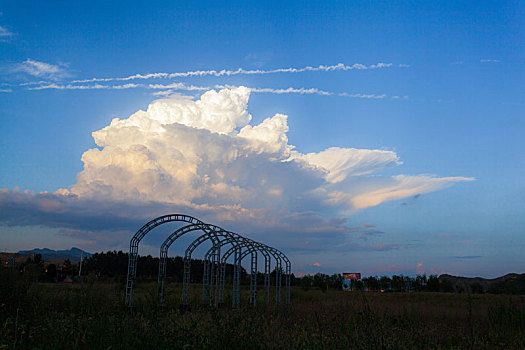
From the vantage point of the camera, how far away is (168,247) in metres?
15.2

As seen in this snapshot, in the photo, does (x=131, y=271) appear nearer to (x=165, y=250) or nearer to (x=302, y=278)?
(x=165, y=250)

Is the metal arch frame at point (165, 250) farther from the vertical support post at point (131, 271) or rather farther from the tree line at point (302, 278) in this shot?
the tree line at point (302, 278)

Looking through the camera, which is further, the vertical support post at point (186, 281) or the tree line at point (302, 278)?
the tree line at point (302, 278)

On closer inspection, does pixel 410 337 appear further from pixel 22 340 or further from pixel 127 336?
pixel 22 340

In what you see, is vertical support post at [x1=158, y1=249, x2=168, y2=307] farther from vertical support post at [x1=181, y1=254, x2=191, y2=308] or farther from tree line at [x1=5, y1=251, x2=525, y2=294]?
tree line at [x1=5, y1=251, x2=525, y2=294]

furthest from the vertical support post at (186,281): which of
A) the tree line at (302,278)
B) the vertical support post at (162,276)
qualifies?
the tree line at (302,278)

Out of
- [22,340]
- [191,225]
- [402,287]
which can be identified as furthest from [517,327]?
[402,287]

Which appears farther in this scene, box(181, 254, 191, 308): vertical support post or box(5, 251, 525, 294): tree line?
box(5, 251, 525, 294): tree line

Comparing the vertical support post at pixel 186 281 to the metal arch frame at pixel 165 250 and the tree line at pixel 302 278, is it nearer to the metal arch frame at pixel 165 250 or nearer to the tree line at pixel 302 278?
the metal arch frame at pixel 165 250

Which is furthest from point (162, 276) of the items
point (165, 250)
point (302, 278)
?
point (302, 278)

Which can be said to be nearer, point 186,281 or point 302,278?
point 186,281

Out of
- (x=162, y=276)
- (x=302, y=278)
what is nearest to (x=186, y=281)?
(x=162, y=276)

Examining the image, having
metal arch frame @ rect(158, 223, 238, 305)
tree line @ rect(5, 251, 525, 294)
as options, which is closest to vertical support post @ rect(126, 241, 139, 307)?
metal arch frame @ rect(158, 223, 238, 305)

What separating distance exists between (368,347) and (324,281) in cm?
4006
